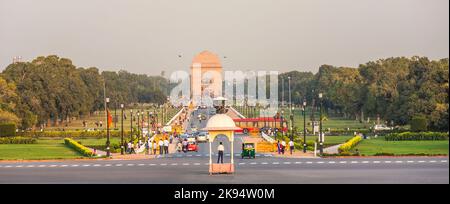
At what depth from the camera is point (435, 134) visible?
208ft

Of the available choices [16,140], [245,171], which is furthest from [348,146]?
[16,140]

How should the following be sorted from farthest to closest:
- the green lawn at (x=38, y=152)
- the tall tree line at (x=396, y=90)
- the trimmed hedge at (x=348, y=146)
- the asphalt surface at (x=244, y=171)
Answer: the tall tree line at (x=396, y=90) → the trimmed hedge at (x=348, y=146) → the green lawn at (x=38, y=152) → the asphalt surface at (x=244, y=171)

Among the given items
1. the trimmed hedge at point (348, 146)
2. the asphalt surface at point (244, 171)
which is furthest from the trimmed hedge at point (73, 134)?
the asphalt surface at point (244, 171)

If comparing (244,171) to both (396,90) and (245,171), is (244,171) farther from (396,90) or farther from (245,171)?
(396,90)

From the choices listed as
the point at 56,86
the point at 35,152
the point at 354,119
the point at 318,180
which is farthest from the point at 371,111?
the point at 318,180

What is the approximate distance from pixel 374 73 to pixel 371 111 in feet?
26.3

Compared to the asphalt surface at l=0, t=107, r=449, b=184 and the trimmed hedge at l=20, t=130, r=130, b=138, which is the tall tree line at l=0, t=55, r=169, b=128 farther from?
the asphalt surface at l=0, t=107, r=449, b=184

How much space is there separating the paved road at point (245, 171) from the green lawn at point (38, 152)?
5037mm

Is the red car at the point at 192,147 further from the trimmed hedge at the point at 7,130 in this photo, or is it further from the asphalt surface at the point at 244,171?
the trimmed hedge at the point at 7,130

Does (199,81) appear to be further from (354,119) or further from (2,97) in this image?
(2,97)

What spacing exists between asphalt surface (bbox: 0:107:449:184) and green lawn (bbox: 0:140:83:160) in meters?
4.48

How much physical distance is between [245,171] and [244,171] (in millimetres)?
48

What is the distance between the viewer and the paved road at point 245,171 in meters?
30.8

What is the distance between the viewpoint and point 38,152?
173 ft
